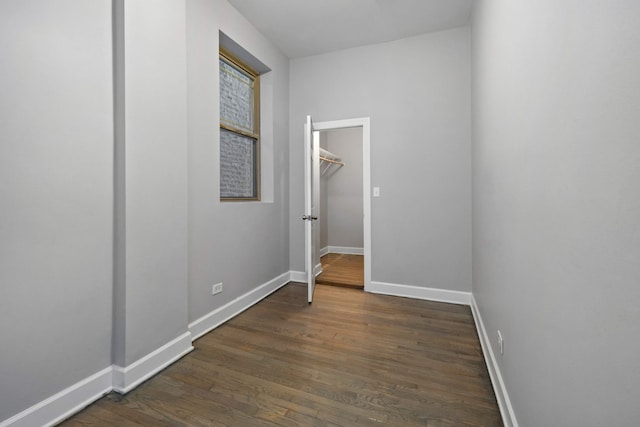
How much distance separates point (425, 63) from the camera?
10.0ft

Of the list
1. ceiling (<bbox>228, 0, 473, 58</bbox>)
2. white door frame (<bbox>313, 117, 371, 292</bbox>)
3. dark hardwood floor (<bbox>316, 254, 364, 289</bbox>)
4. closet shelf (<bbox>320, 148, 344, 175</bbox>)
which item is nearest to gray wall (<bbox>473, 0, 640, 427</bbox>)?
ceiling (<bbox>228, 0, 473, 58</bbox>)

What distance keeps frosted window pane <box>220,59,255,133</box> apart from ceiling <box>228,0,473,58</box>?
0.55 m

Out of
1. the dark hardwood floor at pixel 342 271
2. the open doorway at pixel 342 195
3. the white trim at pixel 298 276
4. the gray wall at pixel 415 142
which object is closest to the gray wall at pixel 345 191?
the open doorway at pixel 342 195

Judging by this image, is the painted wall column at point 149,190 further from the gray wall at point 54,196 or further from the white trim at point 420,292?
the white trim at point 420,292

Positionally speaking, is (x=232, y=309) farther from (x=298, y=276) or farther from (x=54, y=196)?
(x=54, y=196)

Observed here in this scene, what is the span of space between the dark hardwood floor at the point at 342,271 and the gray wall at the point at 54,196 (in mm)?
2513

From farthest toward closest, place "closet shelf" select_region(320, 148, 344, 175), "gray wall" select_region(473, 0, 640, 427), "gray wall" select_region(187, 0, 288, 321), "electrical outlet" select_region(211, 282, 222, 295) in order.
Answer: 1. "closet shelf" select_region(320, 148, 344, 175)
2. "electrical outlet" select_region(211, 282, 222, 295)
3. "gray wall" select_region(187, 0, 288, 321)
4. "gray wall" select_region(473, 0, 640, 427)

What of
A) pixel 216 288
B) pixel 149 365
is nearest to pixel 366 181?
pixel 216 288

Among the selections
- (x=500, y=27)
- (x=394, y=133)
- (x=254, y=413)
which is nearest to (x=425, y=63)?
(x=394, y=133)

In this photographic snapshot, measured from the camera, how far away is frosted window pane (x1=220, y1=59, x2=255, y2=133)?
Answer: 278 cm

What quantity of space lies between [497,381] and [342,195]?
4518 millimetres

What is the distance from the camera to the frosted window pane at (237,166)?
2.77 m

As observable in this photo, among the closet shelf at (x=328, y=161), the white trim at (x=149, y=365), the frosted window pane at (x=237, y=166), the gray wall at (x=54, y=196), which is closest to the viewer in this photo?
the gray wall at (x=54, y=196)

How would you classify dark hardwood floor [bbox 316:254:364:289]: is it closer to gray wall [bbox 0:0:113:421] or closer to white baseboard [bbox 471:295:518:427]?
white baseboard [bbox 471:295:518:427]
